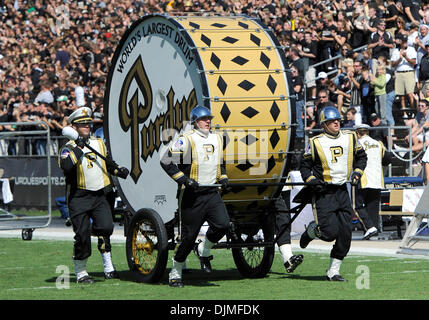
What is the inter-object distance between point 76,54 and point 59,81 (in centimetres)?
303

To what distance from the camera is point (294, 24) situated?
2644 centimetres

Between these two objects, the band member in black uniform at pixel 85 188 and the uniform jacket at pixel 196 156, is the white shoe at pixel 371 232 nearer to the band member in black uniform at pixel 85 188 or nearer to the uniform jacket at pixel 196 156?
the band member in black uniform at pixel 85 188

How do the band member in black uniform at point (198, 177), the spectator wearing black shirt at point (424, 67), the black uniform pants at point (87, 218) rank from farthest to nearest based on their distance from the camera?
the spectator wearing black shirt at point (424, 67) → the black uniform pants at point (87, 218) → the band member in black uniform at point (198, 177)

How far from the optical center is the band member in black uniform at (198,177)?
11.0 meters

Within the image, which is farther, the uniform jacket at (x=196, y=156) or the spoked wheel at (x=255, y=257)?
the spoked wheel at (x=255, y=257)

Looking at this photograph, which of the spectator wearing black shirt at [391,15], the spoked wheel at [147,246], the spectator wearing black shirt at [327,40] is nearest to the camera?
the spoked wheel at [147,246]

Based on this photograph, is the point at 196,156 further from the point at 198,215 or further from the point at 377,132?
the point at 377,132

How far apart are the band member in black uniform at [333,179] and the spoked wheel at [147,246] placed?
5.70ft

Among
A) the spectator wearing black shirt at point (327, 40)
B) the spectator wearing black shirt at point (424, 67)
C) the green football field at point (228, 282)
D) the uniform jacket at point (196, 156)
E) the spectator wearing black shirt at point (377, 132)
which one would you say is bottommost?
the green football field at point (228, 282)

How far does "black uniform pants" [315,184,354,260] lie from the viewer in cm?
1157

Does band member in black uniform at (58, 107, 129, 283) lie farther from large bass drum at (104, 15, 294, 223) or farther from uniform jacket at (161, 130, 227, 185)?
uniform jacket at (161, 130, 227, 185)

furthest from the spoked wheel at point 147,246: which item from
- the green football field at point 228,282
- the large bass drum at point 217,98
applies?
the large bass drum at point 217,98

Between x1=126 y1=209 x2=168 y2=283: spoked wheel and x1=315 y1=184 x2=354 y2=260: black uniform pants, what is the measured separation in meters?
1.81
